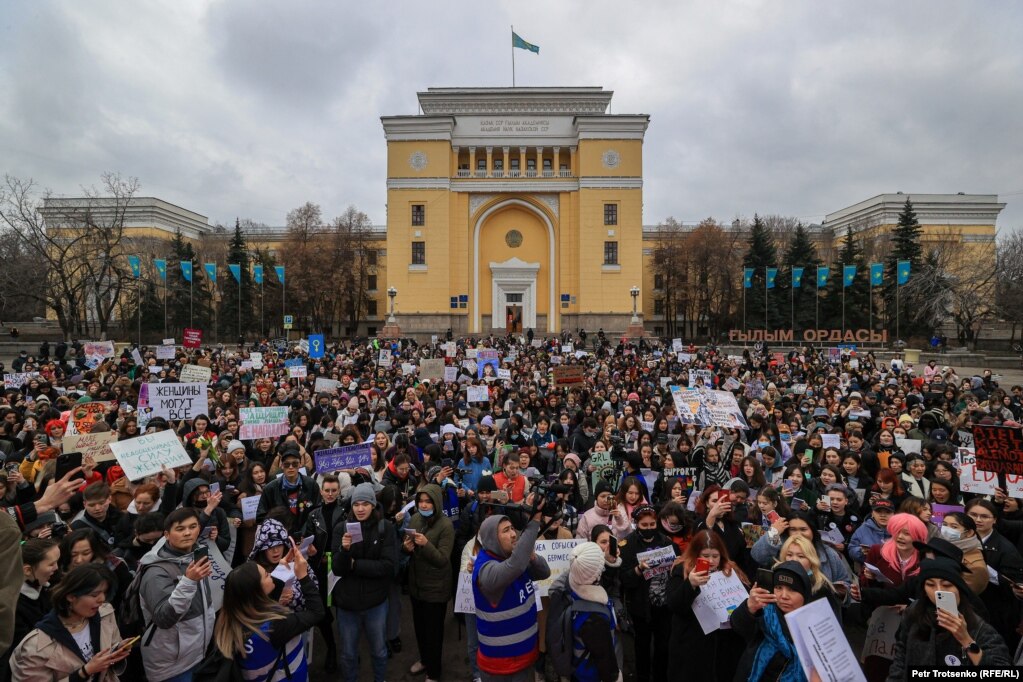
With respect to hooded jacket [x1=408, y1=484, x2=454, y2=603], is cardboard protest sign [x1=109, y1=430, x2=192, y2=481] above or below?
above

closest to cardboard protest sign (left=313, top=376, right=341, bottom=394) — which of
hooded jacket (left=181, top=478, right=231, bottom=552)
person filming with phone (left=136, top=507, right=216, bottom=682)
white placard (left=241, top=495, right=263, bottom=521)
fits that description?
white placard (left=241, top=495, right=263, bottom=521)

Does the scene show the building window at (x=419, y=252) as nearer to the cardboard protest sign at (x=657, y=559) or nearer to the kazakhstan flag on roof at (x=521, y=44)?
the kazakhstan flag on roof at (x=521, y=44)

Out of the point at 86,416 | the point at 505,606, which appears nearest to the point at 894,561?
the point at 505,606

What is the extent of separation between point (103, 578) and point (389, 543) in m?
1.75

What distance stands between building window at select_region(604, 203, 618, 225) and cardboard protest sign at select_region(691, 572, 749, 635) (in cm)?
4082

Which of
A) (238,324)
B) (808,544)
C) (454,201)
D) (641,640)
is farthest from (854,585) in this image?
(238,324)

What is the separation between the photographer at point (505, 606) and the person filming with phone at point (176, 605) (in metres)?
1.57

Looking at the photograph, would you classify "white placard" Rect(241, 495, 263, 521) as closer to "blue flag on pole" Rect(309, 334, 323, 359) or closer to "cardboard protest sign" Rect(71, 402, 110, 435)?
"cardboard protest sign" Rect(71, 402, 110, 435)

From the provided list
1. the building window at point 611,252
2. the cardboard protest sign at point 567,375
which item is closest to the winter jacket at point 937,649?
the cardboard protest sign at point 567,375

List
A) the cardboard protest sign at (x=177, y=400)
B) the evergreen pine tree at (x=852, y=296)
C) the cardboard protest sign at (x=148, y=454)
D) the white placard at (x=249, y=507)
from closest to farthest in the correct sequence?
the white placard at (x=249, y=507) → the cardboard protest sign at (x=148, y=454) → the cardboard protest sign at (x=177, y=400) → the evergreen pine tree at (x=852, y=296)

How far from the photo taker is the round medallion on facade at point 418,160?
42375 mm

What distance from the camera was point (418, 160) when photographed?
42375 millimetres

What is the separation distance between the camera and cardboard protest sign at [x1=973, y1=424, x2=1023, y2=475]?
473 centimetres

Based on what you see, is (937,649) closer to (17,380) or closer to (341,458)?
(341,458)
